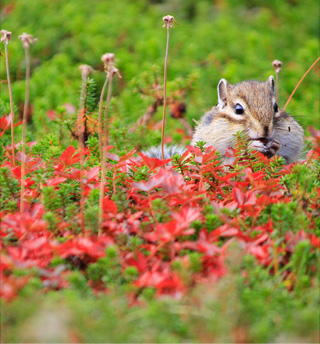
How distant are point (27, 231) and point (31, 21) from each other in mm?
7204

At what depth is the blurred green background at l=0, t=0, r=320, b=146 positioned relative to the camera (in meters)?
6.83

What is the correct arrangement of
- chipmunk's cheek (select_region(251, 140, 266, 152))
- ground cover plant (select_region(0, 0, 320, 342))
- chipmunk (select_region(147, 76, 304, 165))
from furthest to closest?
1. chipmunk (select_region(147, 76, 304, 165))
2. chipmunk's cheek (select_region(251, 140, 266, 152))
3. ground cover plant (select_region(0, 0, 320, 342))

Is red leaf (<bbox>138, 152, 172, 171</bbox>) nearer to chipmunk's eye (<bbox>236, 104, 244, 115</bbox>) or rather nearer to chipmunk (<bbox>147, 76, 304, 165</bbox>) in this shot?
chipmunk (<bbox>147, 76, 304, 165</bbox>)

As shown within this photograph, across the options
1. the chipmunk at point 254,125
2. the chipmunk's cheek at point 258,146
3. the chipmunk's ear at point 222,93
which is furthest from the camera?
the chipmunk's ear at point 222,93

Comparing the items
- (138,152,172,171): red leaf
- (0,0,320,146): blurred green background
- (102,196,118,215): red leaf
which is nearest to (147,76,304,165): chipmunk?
(0,0,320,146): blurred green background

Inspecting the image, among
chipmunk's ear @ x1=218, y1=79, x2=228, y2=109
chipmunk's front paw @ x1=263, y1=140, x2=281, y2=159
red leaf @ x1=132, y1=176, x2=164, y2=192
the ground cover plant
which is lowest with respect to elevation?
the ground cover plant

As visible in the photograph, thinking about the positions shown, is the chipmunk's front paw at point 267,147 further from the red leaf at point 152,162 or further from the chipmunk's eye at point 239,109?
the red leaf at point 152,162

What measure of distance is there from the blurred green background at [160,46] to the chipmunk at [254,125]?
582 mm

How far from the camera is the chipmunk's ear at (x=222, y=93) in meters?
5.08

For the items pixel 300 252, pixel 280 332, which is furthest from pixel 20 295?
pixel 300 252

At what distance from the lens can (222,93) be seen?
5125 millimetres

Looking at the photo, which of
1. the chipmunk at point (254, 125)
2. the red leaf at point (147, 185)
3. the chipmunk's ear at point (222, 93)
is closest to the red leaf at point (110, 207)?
the red leaf at point (147, 185)

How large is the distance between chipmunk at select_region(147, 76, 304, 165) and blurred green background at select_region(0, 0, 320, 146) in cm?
58

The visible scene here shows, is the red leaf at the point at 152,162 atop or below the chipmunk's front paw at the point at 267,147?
atop
